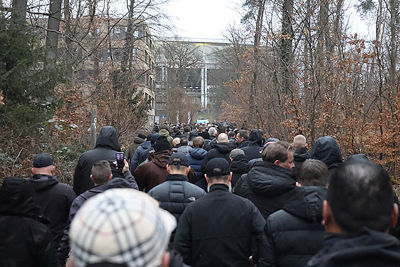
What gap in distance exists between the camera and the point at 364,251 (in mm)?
1893

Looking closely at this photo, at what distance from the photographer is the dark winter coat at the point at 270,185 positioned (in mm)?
4336

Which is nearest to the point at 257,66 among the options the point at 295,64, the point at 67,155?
the point at 295,64

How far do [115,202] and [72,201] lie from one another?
3.32 meters

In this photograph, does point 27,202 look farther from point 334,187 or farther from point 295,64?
point 295,64

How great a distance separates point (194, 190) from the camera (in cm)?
471

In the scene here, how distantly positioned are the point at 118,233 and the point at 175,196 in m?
3.03

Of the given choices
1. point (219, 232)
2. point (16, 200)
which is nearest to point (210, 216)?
point (219, 232)

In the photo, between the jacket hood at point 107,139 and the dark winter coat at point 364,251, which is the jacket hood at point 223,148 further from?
the dark winter coat at point 364,251

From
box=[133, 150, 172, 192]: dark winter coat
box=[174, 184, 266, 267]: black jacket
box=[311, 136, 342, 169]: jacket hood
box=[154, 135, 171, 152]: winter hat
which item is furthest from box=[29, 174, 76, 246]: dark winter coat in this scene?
box=[311, 136, 342, 169]: jacket hood

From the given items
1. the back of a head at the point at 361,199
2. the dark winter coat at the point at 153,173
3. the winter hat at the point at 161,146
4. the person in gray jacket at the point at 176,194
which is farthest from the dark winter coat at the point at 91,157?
the back of a head at the point at 361,199

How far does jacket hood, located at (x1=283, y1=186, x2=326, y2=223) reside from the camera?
3.36 m

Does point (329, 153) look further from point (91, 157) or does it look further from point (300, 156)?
point (91, 157)

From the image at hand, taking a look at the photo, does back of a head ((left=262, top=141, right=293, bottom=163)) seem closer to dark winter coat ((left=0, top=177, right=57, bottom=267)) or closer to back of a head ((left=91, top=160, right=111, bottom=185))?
back of a head ((left=91, top=160, right=111, bottom=185))

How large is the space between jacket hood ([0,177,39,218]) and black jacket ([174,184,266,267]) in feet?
4.30
